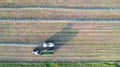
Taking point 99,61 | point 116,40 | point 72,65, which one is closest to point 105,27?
point 116,40

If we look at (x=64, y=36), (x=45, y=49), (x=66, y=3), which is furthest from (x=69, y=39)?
(x=66, y=3)

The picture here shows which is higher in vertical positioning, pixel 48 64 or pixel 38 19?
pixel 38 19

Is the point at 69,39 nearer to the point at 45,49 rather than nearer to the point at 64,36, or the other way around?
the point at 64,36

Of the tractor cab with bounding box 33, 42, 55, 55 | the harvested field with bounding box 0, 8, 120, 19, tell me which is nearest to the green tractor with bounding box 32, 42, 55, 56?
the tractor cab with bounding box 33, 42, 55, 55

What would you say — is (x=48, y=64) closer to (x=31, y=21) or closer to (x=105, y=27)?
(x=31, y=21)

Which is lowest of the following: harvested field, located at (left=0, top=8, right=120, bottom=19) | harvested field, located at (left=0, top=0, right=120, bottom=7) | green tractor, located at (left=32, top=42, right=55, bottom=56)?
green tractor, located at (left=32, top=42, right=55, bottom=56)

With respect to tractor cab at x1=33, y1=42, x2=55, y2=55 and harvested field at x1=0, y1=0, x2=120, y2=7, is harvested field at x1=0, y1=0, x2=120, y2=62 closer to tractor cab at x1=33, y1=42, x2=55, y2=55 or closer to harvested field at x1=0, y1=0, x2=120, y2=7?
harvested field at x1=0, y1=0, x2=120, y2=7

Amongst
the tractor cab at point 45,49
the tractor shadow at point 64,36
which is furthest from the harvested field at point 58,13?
the tractor cab at point 45,49

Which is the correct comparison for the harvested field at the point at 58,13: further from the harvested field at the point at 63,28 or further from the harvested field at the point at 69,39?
the harvested field at the point at 69,39
